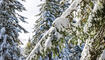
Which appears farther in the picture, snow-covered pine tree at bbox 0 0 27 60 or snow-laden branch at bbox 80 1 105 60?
snow-covered pine tree at bbox 0 0 27 60

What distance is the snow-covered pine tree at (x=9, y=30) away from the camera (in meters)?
10.8

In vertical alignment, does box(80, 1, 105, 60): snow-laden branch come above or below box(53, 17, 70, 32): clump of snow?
below

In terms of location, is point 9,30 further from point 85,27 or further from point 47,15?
point 85,27

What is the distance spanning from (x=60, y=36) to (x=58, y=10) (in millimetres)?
13204

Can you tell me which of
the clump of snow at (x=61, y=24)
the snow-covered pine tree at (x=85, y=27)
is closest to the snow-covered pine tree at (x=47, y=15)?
the snow-covered pine tree at (x=85, y=27)

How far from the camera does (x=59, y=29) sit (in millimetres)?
3234

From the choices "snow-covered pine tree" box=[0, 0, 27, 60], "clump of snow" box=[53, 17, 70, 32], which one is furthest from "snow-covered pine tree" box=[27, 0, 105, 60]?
"snow-covered pine tree" box=[0, 0, 27, 60]

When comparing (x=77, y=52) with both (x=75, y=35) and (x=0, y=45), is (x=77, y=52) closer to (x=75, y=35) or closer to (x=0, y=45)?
(x=0, y=45)

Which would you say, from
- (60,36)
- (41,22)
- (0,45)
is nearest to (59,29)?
(60,36)

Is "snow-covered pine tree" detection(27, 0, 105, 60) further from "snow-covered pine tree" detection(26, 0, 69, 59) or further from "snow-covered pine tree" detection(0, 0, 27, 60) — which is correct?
"snow-covered pine tree" detection(26, 0, 69, 59)

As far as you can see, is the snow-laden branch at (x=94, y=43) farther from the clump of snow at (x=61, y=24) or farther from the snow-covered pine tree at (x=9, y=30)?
the snow-covered pine tree at (x=9, y=30)

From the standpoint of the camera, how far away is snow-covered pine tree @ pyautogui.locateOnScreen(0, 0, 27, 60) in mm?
10758

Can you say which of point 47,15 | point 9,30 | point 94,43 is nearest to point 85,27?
point 94,43

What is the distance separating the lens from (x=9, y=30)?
11344mm
